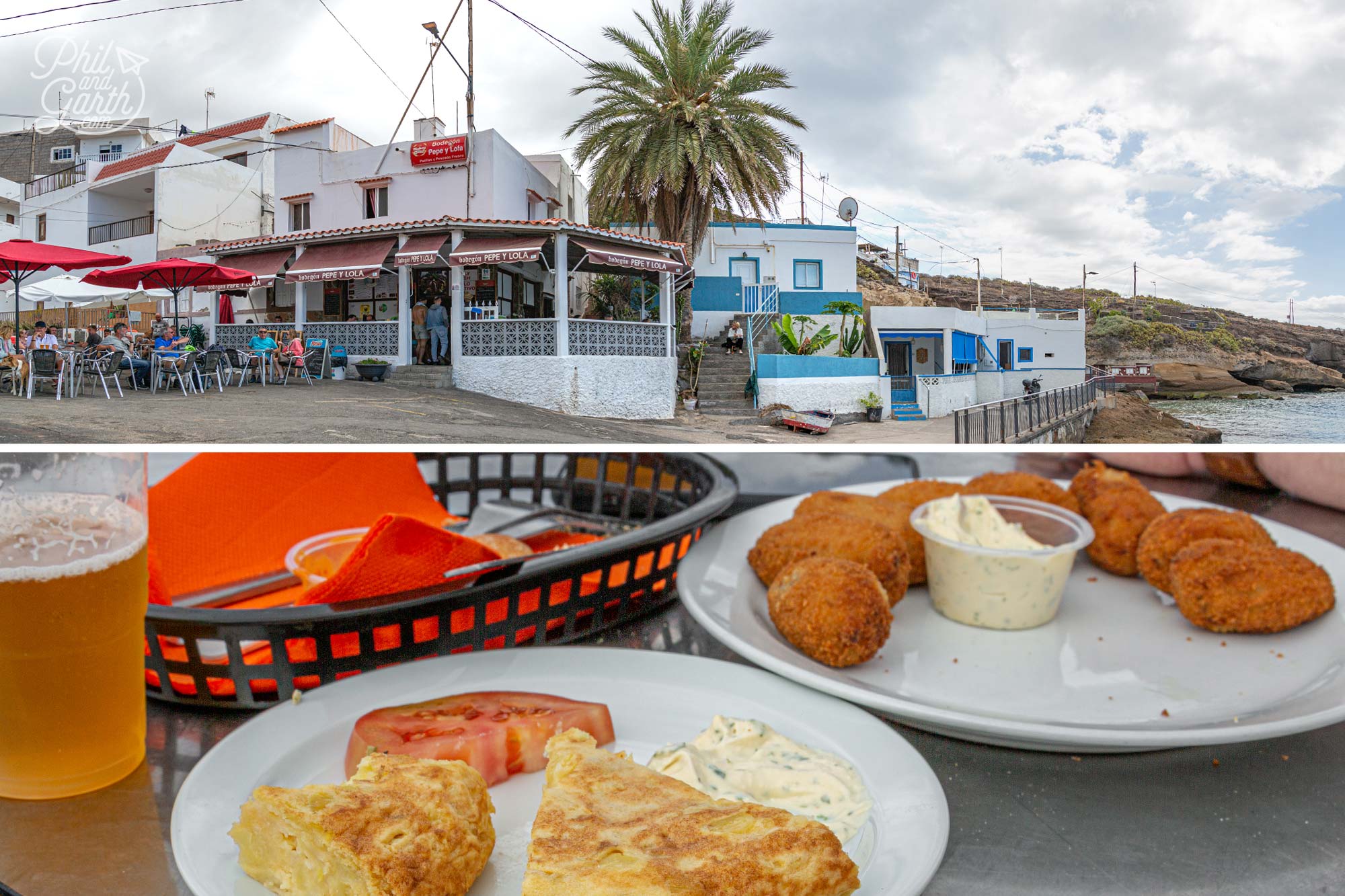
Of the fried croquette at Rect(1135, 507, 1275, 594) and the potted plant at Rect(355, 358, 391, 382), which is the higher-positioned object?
the potted plant at Rect(355, 358, 391, 382)

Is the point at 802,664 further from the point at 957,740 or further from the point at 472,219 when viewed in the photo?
the point at 472,219

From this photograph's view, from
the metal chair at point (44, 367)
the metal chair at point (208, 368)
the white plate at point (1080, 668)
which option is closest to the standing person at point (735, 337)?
the metal chair at point (208, 368)

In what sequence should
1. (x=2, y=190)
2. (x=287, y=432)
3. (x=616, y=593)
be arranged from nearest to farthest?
1. (x=616, y=593)
2. (x=287, y=432)
3. (x=2, y=190)

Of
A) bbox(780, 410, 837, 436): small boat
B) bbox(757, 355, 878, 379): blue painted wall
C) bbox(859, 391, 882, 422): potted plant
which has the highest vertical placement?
bbox(757, 355, 878, 379): blue painted wall

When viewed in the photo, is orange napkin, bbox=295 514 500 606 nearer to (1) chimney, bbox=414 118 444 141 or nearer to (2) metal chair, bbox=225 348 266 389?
(2) metal chair, bbox=225 348 266 389

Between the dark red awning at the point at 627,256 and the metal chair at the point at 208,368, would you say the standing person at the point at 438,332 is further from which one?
the metal chair at the point at 208,368

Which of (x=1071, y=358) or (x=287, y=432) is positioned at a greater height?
(x=1071, y=358)

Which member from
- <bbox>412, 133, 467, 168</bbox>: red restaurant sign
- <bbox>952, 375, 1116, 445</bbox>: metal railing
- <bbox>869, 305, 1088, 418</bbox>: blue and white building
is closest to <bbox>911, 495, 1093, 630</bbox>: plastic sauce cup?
<bbox>952, 375, 1116, 445</bbox>: metal railing

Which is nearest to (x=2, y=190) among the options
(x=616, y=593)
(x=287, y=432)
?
(x=287, y=432)
